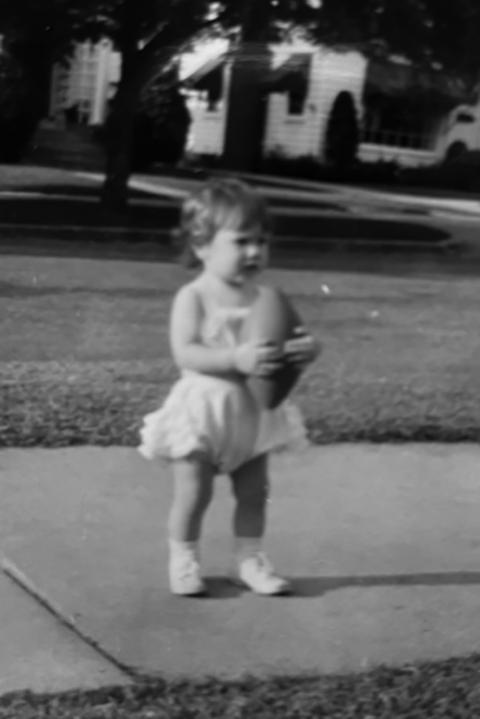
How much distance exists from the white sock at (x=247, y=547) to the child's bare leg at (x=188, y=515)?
6 cm

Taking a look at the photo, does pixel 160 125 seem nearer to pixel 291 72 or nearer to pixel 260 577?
pixel 291 72

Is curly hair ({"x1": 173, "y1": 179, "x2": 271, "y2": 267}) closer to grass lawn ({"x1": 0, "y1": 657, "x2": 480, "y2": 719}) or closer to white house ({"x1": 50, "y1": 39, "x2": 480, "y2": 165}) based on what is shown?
white house ({"x1": 50, "y1": 39, "x2": 480, "y2": 165})

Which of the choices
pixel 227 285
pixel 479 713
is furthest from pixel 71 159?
pixel 479 713

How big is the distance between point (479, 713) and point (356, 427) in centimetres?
50

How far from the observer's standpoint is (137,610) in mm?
2564

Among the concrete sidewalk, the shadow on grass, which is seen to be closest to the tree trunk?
the concrete sidewalk

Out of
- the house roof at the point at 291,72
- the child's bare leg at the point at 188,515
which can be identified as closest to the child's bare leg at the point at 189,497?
the child's bare leg at the point at 188,515

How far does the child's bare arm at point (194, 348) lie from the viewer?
171 centimetres

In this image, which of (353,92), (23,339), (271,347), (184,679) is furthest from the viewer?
(184,679)

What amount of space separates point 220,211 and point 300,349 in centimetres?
18

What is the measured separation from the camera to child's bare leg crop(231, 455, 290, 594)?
6.75 feet

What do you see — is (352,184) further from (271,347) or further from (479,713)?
(479,713)

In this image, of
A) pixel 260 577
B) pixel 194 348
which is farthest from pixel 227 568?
pixel 194 348

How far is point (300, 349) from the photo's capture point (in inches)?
65.1
